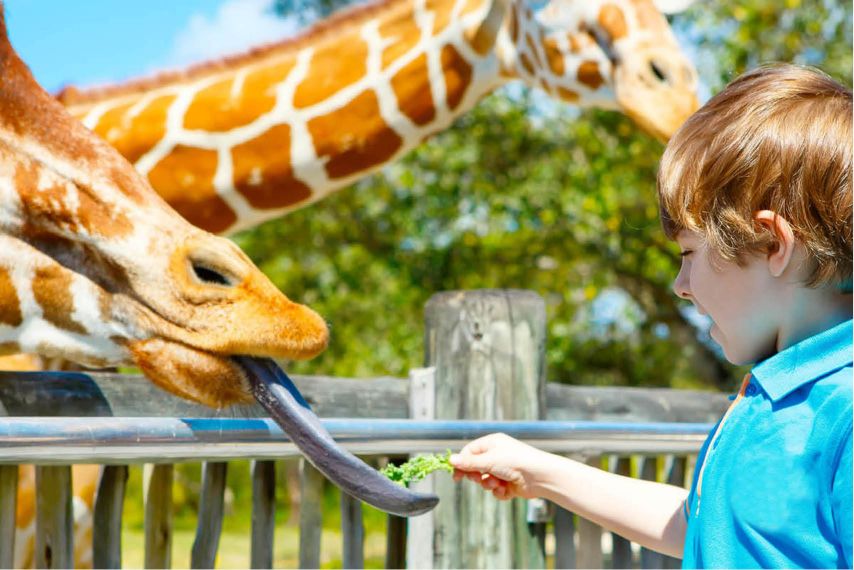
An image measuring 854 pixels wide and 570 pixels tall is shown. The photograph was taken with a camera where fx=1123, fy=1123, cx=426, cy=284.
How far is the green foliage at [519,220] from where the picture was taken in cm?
732

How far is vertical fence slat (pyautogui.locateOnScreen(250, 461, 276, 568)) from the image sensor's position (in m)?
2.05

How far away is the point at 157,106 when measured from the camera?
3.77 meters

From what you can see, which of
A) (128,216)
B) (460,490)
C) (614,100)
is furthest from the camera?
(614,100)

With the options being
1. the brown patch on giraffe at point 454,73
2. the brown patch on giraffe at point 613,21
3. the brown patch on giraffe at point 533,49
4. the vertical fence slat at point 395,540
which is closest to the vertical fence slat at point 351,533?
the vertical fence slat at point 395,540

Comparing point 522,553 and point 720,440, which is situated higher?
point 720,440

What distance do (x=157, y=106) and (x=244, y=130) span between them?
0.30 meters

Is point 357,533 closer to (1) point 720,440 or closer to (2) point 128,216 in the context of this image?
(2) point 128,216

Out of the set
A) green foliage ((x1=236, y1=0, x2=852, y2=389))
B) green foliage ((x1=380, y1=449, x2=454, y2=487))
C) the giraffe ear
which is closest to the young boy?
green foliage ((x1=380, y1=449, x2=454, y2=487))

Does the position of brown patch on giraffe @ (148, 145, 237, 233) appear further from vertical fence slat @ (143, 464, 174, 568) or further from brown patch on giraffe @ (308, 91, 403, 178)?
vertical fence slat @ (143, 464, 174, 568)

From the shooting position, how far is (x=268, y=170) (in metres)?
3.78

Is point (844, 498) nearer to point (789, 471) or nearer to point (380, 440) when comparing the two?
point (789, 471)

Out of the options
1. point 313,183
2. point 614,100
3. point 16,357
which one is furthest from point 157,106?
point 614,100

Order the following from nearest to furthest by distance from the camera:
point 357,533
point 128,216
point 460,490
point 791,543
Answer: point 791,543 → point 128,216 → point 357,533 → point 460,490

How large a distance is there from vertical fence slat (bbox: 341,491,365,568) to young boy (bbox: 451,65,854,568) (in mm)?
953
